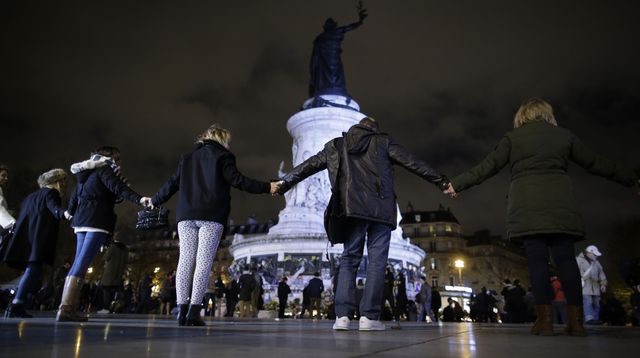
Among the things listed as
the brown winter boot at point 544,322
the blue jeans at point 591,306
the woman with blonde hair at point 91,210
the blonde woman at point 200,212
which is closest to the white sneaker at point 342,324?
the blonde woman at point 200,212

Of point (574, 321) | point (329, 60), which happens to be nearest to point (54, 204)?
point (574, 321)

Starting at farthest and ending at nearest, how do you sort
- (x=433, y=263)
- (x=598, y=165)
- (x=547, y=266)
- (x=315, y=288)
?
(x=433, y=263) < (x=315, y=288) < (x=598, y=165) < (x=547, y=266)

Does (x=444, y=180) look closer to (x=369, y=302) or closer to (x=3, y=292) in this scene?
(x=369, y=302)

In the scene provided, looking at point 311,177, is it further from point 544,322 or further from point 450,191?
point 544,322

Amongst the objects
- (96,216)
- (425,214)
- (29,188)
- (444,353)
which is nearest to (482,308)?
(96,216)

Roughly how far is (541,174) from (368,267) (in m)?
2.04

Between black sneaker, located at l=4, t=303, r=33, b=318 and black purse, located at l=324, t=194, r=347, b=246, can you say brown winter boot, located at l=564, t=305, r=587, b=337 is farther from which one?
black sneaker, located at l=4, t=303, r=33, b=318

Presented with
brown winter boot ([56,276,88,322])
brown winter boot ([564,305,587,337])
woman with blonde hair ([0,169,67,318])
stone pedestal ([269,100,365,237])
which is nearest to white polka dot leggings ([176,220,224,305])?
brown winter boot ([56,276,88,322])

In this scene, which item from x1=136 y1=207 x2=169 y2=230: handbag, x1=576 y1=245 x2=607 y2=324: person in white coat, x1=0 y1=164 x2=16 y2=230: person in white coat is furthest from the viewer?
x1=576 y1=245 x2=607 y2=324: person in white coat

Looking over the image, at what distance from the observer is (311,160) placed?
20.7ft

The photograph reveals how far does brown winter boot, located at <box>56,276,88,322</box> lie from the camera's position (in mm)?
6583

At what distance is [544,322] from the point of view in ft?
16.1

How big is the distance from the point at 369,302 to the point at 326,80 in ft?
102

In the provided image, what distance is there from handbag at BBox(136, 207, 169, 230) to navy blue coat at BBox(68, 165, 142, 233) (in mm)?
245
